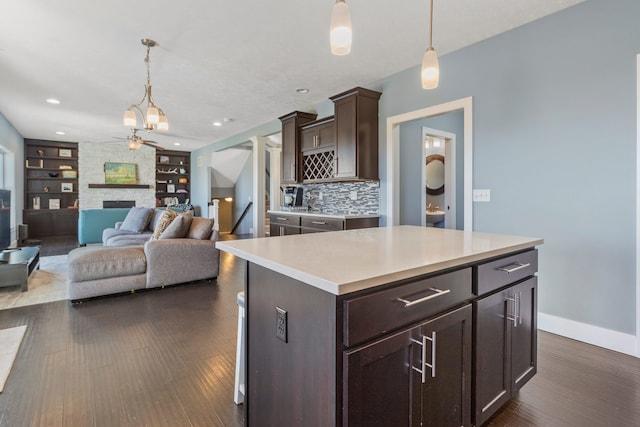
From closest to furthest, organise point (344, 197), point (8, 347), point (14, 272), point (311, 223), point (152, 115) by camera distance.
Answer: point (8, 347) < point (152, 115) < point (14, 272) < point (311, 223) < point (344, 197)

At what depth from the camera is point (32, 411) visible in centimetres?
165

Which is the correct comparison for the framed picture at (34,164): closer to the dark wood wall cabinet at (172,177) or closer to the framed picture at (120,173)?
the framed picture at (120,173)

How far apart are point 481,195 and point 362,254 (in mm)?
2327

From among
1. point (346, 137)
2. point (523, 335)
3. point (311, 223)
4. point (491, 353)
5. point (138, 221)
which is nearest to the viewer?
point (491, 353)

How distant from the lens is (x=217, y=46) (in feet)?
10.5

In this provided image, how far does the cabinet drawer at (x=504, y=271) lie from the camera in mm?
1386

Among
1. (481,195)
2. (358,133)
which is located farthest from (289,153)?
(481,195)

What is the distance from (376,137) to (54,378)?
12.3ft

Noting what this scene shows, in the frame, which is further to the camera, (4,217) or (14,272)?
(4,217)

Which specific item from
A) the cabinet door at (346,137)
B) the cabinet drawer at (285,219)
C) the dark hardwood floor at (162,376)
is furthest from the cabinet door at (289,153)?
the dark hardwood floor at (162,376)

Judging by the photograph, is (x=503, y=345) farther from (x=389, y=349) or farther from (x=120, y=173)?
(x=120, y=173)

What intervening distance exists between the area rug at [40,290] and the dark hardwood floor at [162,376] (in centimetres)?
30

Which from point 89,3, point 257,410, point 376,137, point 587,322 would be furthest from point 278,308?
point 376,137

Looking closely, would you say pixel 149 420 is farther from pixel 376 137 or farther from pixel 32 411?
pixel 376 137
